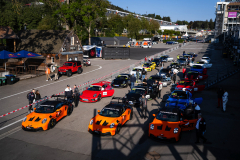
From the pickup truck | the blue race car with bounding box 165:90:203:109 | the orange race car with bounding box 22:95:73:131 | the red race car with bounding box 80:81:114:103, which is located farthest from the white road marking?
the pickup truck

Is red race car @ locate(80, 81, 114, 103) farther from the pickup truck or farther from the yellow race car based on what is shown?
the yellow race car

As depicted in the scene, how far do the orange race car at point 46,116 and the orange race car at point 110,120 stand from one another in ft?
8.14

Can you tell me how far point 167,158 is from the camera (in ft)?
30.0

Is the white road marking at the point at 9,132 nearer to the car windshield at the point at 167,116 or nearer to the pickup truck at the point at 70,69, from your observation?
the car windshield at the point at 167,116

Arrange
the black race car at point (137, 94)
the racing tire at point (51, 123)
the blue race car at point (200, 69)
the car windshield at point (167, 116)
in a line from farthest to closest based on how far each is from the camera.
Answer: the blue race car at point (200, 69) → the black race car at point (137, 94) → the racing tire at point (51, 123) → the car windshield at point (167, 116)

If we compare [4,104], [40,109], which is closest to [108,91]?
[40,109]

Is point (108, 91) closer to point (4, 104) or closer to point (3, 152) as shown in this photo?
point (4, 104)

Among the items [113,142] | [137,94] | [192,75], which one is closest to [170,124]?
[113,142]

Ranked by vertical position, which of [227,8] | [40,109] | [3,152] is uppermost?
[227,8]

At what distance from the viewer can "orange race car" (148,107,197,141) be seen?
1055 cm

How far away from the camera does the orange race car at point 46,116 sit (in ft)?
38.4

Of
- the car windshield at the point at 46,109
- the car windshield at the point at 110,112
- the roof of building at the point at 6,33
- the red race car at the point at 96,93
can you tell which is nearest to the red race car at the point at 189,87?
the red race car at the point at 96,93

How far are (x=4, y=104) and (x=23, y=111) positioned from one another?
9.08 ft

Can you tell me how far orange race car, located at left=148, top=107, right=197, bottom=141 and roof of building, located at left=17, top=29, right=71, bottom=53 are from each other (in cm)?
2551
